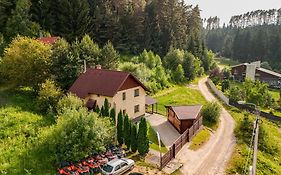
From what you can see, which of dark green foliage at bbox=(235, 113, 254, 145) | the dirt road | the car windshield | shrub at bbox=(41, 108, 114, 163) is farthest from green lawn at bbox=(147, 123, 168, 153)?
dark green foliage at bbox=(235, 113, 254, 145)

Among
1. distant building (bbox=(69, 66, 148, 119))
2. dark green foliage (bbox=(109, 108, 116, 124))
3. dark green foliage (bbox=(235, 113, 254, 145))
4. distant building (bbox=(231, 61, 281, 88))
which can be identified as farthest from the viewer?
distant building (bbox=(231, 61, 281, 88))

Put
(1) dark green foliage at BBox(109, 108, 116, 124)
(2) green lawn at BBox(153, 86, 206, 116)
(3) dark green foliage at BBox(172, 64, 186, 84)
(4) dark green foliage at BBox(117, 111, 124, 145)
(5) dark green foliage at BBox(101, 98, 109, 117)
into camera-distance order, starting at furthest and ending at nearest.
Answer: (3) dark green foliage at BBox(172, 64, 186, 84) < (2) green lawn at BBox(153, 86, 206, 116) < (5) dark green foliage at BBox(101, 98, 109, 117) < (1) dark green foliage at BBox(109, 108, 116, 124) < (4) dark green foliage at BBox(117, 111, 124, 145)

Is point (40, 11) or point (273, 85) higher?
point (40, 11)

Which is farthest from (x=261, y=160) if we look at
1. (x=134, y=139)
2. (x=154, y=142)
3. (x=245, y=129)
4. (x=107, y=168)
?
(x=107, y=168)

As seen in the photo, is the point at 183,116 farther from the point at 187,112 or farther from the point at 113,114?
the point at 113,114

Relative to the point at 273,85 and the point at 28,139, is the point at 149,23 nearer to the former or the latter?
the point at 273,85

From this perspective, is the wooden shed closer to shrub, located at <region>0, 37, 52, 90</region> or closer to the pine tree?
the pine tree

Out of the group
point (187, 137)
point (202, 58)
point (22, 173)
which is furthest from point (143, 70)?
point (202, 58)
